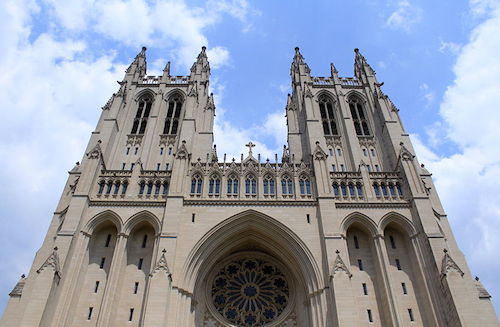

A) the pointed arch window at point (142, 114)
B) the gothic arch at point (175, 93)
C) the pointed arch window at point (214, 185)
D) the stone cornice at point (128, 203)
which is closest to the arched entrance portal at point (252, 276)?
the pointed arch window at point (214, 185)

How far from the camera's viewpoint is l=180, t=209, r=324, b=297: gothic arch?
2306 cm

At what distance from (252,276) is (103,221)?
1023 cm

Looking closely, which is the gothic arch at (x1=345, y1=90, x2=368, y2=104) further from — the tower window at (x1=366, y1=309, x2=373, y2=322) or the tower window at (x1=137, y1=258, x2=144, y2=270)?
the tower window at (x1=137, y1=258, x2=144, y2=270)

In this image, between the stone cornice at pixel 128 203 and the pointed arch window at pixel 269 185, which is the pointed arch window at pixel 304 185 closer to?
the pointed arch window at pixel 269 185

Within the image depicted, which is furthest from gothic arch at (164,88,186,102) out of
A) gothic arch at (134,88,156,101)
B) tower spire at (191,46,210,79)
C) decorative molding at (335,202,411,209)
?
decorative molding at (335,202,411,209)

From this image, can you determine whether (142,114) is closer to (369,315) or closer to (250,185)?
(250,185)

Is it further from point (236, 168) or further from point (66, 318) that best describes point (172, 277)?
point (236, 168)

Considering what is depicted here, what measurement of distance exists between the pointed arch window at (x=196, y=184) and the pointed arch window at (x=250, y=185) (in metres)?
3.17

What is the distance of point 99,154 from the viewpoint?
2759 centimetres

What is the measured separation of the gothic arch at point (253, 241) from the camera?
23.1m

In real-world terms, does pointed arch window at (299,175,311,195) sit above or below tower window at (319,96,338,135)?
below

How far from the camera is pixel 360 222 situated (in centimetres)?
2541

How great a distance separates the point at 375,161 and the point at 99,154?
20.4 m

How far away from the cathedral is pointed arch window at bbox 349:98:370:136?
146cm
